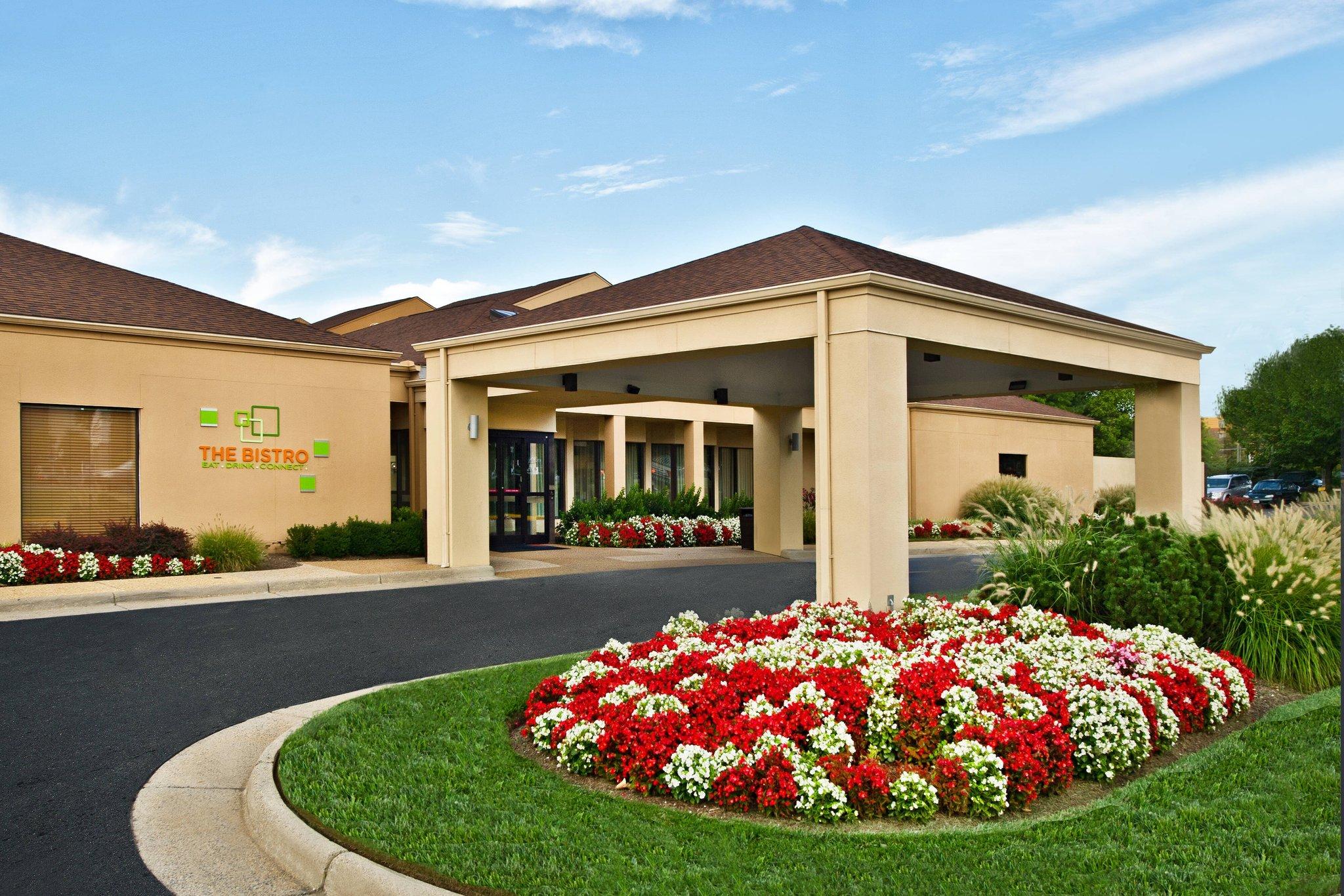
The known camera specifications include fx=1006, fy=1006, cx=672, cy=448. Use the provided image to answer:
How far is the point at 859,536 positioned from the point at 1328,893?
22.7 ft

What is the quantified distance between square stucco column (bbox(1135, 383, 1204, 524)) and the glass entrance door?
1426 centimetres

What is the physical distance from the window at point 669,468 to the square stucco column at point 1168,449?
741 inches

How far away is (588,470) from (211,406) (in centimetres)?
1351

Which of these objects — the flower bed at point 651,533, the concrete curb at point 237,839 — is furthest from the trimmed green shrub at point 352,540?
the concrete curb at point 237,839

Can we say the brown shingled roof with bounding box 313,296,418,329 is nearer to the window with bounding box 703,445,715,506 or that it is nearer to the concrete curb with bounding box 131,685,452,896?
the window with bounding box 703,445,715,506

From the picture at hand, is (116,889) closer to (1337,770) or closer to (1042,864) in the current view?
(1042,864)

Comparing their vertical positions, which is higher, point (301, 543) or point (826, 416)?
point (826, 416)

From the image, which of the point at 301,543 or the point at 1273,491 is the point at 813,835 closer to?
the point at 301,543

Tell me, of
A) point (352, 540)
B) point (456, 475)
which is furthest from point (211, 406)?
point (456, 475)

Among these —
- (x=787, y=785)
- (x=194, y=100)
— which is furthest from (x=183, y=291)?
(x=787, y=785)

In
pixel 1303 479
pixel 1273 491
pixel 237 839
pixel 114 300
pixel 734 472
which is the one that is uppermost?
pixel 114 300

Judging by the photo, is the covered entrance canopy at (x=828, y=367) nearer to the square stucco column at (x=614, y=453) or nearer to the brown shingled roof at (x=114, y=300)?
the brown shingled roof at (x=114, y=300)

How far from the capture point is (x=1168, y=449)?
15859mm

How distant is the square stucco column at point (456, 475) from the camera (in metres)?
17.4
